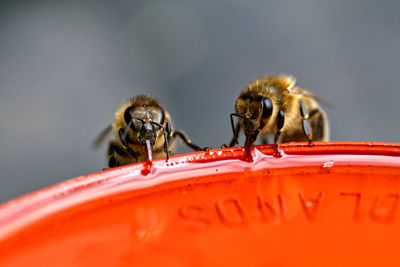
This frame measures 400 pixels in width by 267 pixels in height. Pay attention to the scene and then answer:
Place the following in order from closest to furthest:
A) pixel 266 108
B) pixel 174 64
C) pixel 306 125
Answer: pixel 266 108 → pixel 306 125 → pixel 174 64

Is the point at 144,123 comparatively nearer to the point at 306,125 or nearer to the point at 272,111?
the point at 272,111

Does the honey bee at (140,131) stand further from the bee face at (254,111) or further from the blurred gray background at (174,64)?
the blurred gray background at (174,64)

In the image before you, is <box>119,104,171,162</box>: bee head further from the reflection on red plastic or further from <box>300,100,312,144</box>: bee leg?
the reflection on red plastic

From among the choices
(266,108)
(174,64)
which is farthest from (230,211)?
(174,64)

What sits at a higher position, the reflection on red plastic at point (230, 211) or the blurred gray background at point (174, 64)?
the blurred gray background at point (174, 64)

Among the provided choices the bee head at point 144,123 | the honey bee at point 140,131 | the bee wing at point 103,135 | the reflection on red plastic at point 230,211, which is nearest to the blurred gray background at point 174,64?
the bee wing at point 103,135

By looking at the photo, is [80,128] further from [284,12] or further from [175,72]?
[284,12]
